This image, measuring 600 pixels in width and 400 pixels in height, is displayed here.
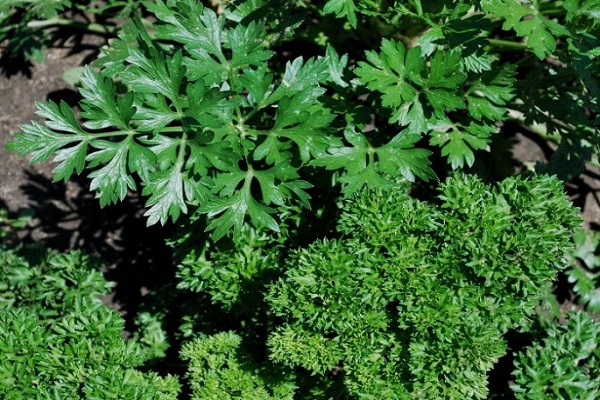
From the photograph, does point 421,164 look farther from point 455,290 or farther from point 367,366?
point 367,366

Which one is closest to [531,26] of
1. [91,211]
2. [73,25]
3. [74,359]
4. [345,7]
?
[345,7]

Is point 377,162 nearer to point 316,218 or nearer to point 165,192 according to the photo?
point 316,218

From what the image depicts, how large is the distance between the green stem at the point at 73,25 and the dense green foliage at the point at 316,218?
87cm

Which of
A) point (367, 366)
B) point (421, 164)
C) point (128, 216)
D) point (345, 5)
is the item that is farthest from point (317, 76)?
point (128, 216)

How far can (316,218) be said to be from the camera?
9.42 ft

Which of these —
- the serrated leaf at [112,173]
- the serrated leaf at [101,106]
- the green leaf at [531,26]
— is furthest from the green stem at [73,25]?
the green leaf at [531,26]

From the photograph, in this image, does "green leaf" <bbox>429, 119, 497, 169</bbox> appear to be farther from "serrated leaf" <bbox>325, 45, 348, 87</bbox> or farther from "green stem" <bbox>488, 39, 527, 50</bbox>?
"green stem" <bbox>488, 39, 527, 50</bbox>

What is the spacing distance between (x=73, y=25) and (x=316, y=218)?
1.76 m

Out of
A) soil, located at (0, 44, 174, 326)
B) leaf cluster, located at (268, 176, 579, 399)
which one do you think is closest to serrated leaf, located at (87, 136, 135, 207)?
leaf cluster, located at (268, 176, 579, 399)

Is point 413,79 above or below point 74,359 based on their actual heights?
above

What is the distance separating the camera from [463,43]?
2.71 meters

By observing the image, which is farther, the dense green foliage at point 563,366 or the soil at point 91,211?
the soil at point 91,211

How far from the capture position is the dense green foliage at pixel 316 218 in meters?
2.51

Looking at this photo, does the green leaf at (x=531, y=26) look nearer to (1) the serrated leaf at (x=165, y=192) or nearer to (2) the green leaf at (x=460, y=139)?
(2) the green leaf at (x=460, y=139)
